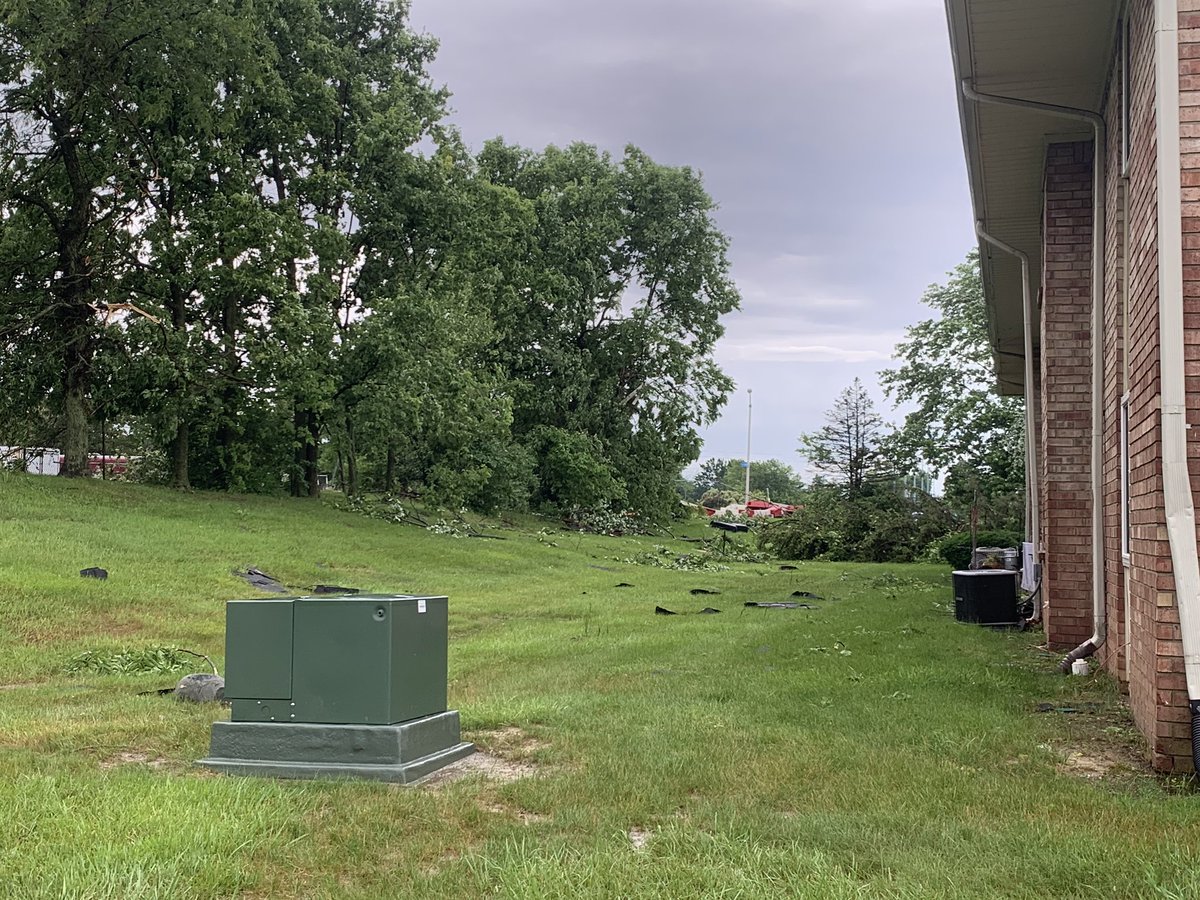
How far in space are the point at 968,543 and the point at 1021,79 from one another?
54.4 feet

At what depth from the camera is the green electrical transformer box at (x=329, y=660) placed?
5496 millimetres

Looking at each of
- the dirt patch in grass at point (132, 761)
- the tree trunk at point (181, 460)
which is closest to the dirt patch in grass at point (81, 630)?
the dirt patch in grass at point (132, 761)

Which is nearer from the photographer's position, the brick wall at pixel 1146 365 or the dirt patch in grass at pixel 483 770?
the brick wall at pixel 1146 365

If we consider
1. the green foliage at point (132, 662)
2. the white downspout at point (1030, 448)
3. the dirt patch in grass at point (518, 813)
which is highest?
the white downspout at point (1030, 448)

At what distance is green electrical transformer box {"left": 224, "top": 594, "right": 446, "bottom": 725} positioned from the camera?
5.50 metres

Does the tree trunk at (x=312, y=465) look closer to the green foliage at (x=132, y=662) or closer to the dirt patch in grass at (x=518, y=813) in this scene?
the green foliage at (x=132, y=662)

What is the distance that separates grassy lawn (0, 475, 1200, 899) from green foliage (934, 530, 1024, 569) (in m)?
9.71

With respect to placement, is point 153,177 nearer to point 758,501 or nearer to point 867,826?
point 867,826

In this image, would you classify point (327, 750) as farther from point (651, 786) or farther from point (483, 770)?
point (651, 786)

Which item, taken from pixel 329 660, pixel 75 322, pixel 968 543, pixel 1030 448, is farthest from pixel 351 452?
pixel 329 660

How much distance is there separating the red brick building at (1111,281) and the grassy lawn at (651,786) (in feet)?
2.54

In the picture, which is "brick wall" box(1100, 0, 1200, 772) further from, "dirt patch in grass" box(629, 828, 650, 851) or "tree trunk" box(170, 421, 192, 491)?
"tree trunk" box(170, 421, 192, 491)

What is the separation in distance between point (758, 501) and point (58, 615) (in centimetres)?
6978

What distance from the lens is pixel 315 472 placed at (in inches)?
1189
